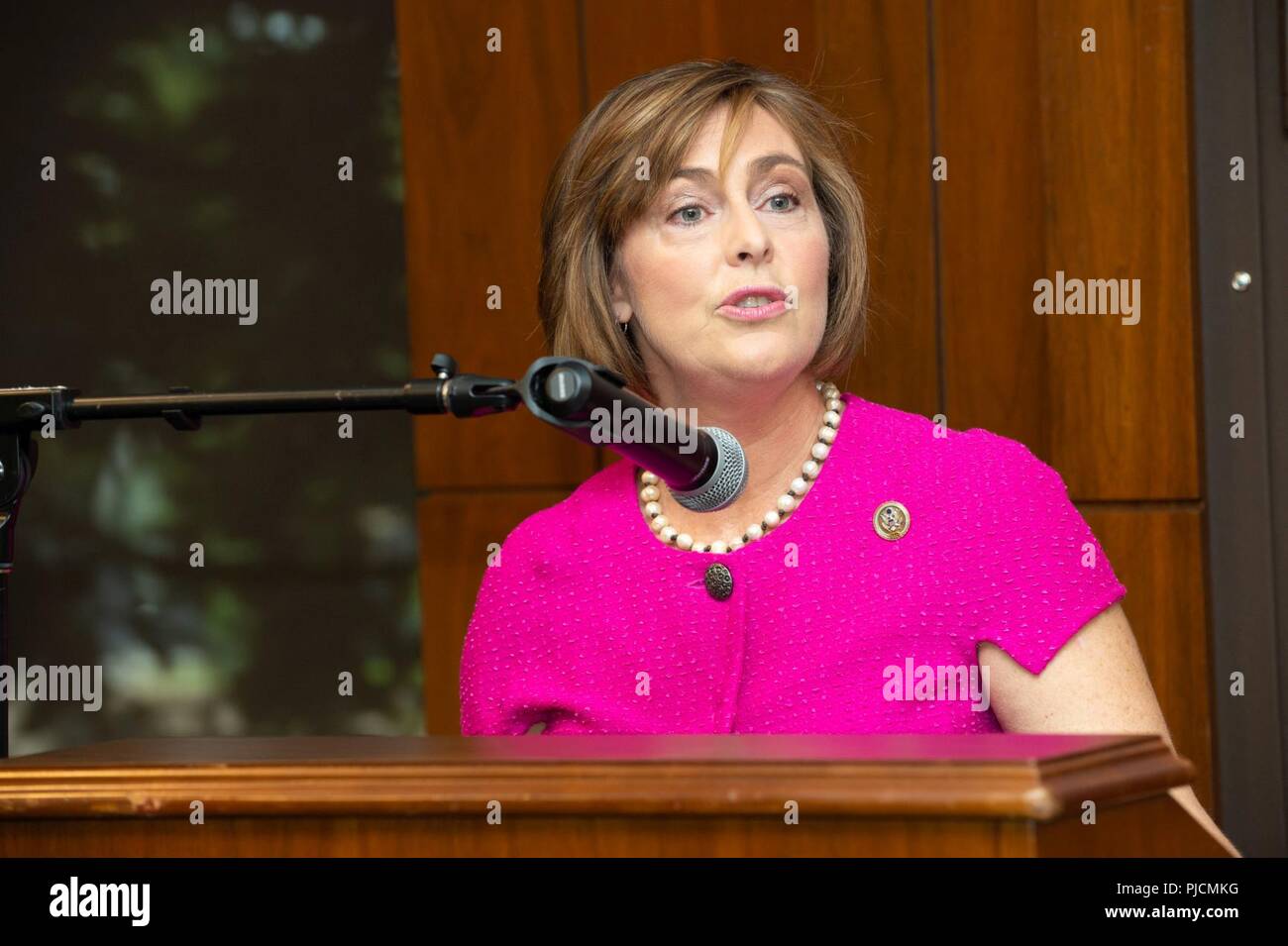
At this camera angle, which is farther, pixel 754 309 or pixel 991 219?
pixel 991 219

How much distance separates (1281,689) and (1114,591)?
38.6 inches

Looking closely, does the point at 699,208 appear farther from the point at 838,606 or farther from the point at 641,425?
the point at 641,425

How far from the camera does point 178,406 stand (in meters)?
1.23

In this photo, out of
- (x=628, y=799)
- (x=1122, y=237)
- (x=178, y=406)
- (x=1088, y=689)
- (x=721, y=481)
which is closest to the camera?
(x=628, y=799)

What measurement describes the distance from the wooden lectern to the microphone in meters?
0.18

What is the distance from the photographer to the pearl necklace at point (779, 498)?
6.31 feet

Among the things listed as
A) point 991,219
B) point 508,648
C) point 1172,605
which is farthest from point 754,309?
point 1172,605

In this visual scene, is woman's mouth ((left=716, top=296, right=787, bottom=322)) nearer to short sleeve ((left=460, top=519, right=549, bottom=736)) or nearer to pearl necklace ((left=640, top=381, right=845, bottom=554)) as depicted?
pearl necklace ((left=640, top=381, right=845, bottom=554))

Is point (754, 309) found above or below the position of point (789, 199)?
below

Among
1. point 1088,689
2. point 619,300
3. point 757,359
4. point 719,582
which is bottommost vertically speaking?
point 1088,689

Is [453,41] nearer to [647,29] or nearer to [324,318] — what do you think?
[647,29]

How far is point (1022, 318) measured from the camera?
2.65 metres

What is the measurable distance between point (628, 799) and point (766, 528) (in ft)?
3.07
